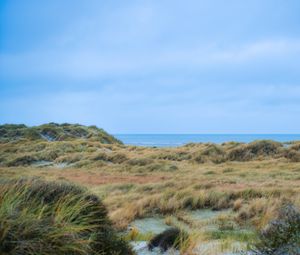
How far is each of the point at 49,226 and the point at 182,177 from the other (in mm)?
17192

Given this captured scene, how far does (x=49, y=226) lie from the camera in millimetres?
4758

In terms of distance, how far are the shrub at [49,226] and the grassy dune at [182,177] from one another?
56.9 inches

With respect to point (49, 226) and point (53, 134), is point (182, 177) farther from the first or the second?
point (53, 134)

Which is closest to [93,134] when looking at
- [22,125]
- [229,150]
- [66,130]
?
[66,130]

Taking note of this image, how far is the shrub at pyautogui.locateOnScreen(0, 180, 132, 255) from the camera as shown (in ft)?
14.3

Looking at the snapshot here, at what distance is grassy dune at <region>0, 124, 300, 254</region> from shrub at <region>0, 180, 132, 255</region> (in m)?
1.45

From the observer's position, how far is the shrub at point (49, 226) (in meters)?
4.37

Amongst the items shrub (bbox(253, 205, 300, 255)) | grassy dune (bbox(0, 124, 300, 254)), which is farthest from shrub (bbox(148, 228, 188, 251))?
shrub (bbox(253, 205, 300, 255))

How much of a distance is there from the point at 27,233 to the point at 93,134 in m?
59.9

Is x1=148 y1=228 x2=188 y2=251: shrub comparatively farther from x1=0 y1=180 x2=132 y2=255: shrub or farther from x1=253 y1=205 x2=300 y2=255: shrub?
x1=253 y1=205 x2=300 y2=255: shrub

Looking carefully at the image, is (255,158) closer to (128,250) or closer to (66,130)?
(128,250)

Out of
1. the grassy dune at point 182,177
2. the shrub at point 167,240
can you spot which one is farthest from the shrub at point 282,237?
the shrub at point 167,240

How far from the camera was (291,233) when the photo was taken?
5.93 m

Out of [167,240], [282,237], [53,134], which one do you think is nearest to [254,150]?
[167,240]
